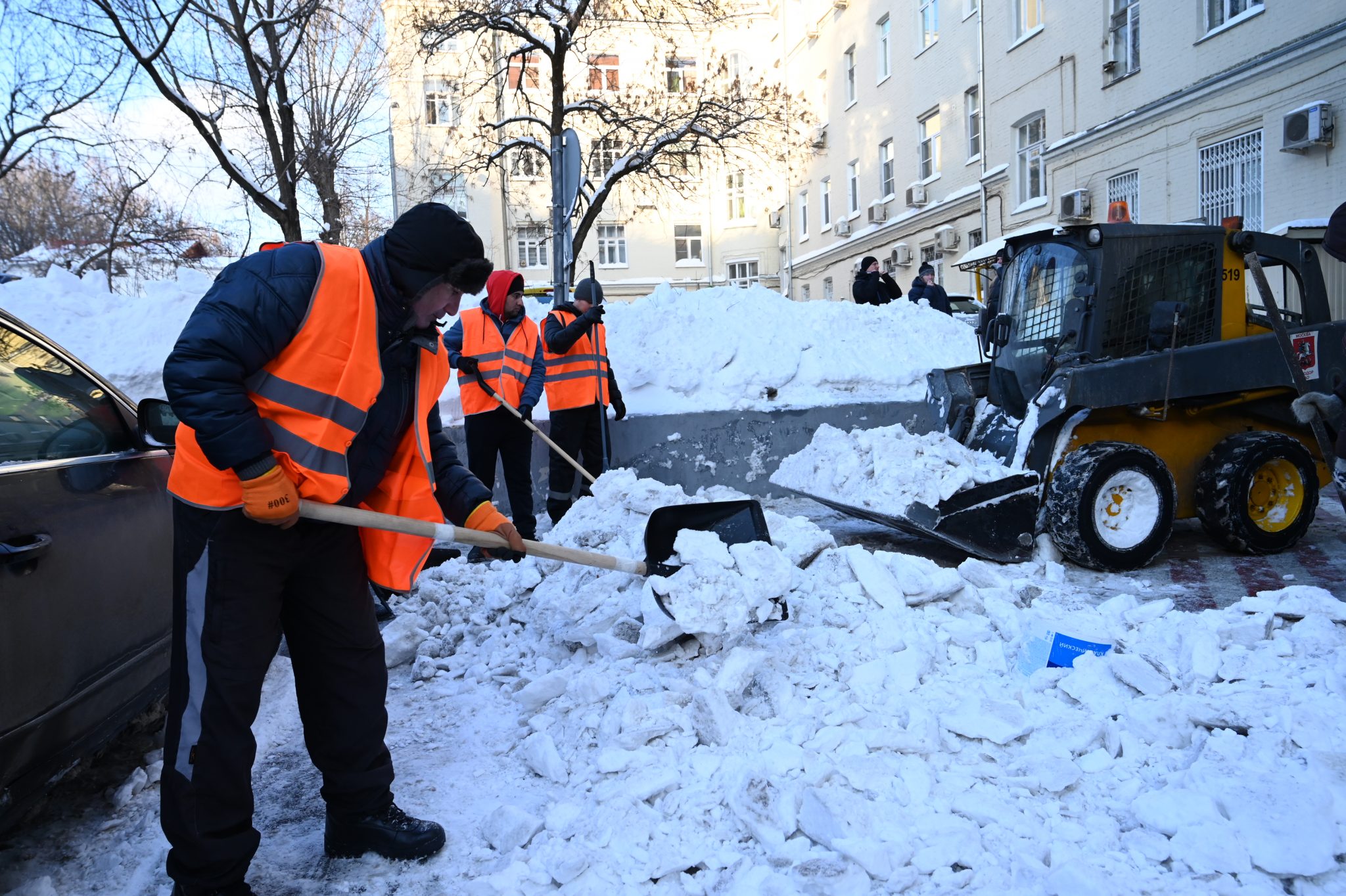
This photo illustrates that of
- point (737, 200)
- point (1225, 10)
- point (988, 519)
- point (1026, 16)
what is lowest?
point (988, 519)

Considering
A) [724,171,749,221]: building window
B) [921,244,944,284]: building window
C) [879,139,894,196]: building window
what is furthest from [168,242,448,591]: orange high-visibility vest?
[724,171,749,221]: building window

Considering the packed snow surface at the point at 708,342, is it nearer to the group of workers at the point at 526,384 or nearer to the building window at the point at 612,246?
the group of workers at the point at 526,384

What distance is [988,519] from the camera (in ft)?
17.7

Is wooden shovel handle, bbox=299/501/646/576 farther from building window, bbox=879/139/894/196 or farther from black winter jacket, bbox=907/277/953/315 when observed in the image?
building window, bbox=879/139/894/196

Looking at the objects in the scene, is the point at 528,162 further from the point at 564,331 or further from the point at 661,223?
the point at 661,223

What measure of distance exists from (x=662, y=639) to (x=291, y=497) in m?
→ 1.71

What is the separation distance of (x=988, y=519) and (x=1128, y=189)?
39.9ft

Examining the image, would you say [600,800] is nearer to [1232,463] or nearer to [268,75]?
[1232,463]

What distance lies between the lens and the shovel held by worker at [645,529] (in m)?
2.42

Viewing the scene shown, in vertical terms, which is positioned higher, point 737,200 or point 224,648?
point 737,200

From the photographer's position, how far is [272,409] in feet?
7.58

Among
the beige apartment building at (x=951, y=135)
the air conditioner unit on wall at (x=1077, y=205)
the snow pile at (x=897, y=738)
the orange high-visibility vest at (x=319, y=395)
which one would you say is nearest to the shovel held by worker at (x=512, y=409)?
the snow pile at (x=897, y=738)

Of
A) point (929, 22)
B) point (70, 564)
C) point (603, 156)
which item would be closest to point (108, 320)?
point (70, 564)

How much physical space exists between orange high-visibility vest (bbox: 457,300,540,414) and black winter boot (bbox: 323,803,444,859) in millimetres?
Result: 4009
